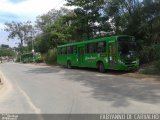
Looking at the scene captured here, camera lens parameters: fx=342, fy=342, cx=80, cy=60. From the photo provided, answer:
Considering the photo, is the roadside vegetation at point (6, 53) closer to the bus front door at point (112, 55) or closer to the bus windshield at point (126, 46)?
the bus front door at point (112, 55)

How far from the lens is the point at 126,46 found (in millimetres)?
25719

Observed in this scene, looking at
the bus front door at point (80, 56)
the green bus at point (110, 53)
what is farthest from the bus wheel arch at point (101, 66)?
the bus front door at point (80, 56)

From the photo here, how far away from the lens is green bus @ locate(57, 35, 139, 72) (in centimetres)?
2538

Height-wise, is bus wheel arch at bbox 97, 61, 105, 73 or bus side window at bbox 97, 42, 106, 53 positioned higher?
bus side window at bbox 97, 42, 106, 53

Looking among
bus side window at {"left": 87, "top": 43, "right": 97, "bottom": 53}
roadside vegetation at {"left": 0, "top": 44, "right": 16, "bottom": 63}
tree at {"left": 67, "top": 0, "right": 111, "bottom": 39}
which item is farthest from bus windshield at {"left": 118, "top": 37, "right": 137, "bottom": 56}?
roadside vegetation at {"left": 0, "top": 44, "right": 16, "bottom": 63}

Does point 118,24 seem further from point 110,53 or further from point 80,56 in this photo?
point 110,53

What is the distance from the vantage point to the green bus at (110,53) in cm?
2538

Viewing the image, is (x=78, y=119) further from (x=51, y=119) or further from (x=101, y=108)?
(x=101, y=108)

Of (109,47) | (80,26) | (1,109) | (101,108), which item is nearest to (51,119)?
(101,108)

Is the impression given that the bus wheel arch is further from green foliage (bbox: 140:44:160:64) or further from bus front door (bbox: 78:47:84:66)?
bus front door (bbox: 78:47:84:66)

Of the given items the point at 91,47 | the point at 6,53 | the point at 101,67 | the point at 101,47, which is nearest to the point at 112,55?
the point at 101,47

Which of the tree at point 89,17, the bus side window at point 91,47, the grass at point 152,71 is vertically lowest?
the grass at point 152,71

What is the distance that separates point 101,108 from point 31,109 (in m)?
2.42

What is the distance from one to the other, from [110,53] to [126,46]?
4.51 ft
